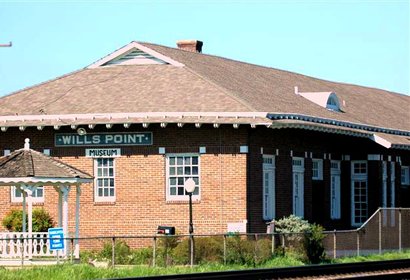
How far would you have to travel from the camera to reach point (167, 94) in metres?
43.8

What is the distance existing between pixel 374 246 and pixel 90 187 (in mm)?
10089

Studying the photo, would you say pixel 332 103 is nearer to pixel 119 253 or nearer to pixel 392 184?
pixel 392 184

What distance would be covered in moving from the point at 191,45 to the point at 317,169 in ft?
30.0

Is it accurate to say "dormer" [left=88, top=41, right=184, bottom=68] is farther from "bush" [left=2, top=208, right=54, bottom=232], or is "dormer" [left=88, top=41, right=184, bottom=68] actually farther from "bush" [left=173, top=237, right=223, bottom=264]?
"bush" [left=173, top=237, right=223, bottom=264]

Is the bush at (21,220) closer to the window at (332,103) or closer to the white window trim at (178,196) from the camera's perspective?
the white window trim at (178,196)

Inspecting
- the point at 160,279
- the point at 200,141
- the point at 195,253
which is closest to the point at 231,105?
the point at 200,141

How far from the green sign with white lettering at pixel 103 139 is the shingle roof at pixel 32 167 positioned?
457 centimetres

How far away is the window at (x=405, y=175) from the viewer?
5465 cm

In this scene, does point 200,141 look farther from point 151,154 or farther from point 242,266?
point 242,266

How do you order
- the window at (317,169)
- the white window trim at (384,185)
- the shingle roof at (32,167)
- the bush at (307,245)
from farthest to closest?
the white window trim at (384,185) < the window at (317,169) < the bush at (307,245) < the shingle roof at (32,167)

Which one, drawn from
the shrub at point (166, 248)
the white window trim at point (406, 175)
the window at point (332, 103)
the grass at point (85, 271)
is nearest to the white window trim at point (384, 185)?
the white window trim at point (406, 175)

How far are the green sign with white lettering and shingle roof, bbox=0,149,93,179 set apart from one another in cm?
457

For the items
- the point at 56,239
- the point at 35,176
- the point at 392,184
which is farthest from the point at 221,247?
the point at 392,184

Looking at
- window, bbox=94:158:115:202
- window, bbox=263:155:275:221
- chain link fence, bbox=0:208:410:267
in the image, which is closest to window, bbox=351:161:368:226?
chain link fence, bbox=0:208:410:267
